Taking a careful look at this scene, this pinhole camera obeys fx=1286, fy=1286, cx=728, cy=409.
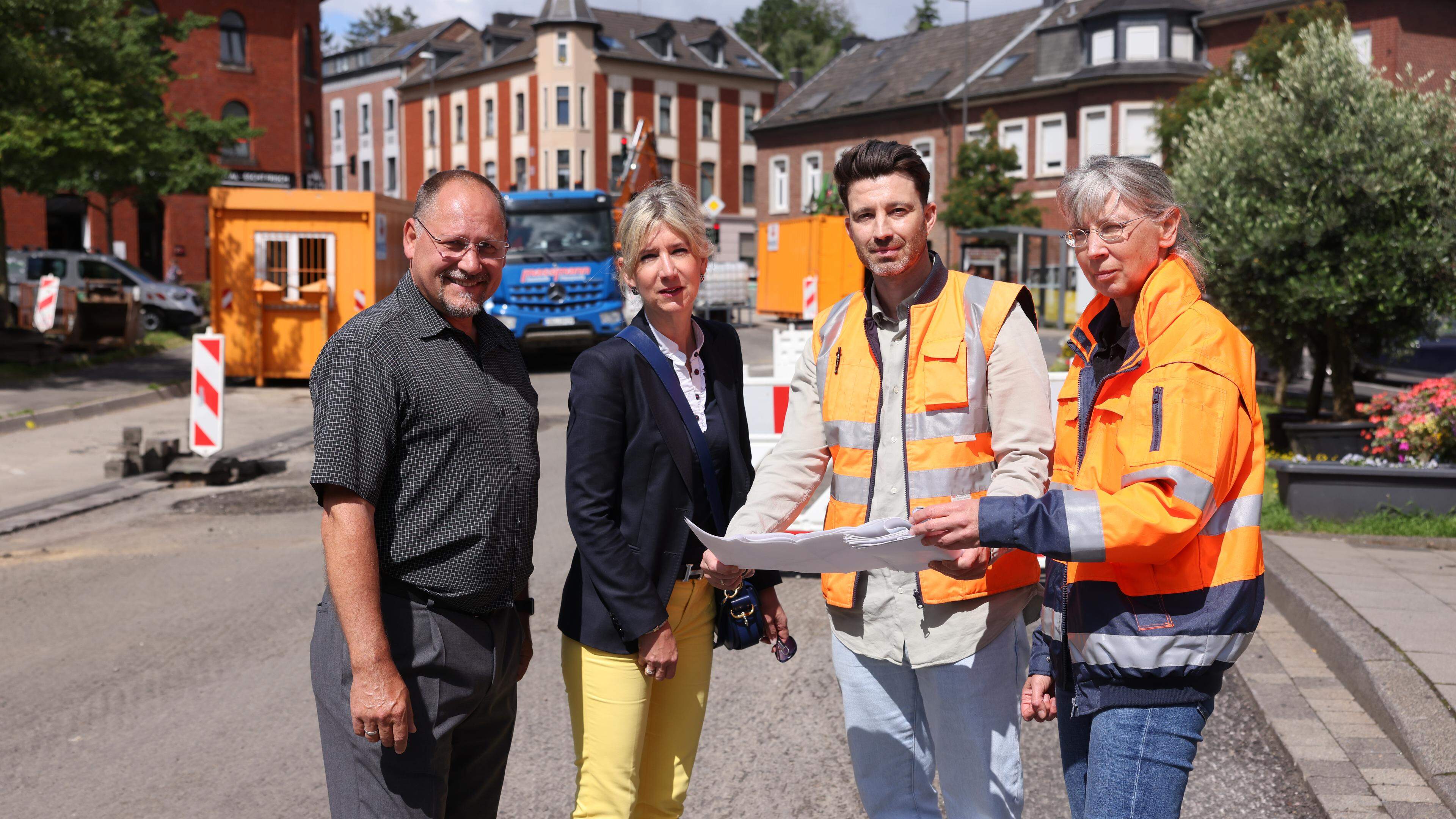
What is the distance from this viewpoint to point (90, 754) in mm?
4637

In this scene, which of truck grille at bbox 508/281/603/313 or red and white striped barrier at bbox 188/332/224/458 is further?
truck grille at bbox 508/281/603/313

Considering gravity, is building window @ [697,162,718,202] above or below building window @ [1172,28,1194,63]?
below

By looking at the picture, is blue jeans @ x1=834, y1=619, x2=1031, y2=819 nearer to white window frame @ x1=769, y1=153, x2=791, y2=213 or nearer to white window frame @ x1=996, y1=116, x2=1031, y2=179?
white window frame @ x1=996, y1=116, x2=1031, y2=179

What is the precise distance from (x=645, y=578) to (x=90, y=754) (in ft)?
9.28

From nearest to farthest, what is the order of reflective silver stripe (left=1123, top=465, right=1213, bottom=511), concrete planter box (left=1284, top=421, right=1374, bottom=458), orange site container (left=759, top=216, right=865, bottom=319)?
reflective silver stripe (left=1123, top=465, right=1213, bottom=511) → concrete planter box (left=1284, top=421, right=1374, bottom=458) → orange site container (left=759, top=216, right=865, bottom=319)

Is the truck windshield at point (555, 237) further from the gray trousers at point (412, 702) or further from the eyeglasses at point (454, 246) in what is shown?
the gray trousers at point (412, 702)

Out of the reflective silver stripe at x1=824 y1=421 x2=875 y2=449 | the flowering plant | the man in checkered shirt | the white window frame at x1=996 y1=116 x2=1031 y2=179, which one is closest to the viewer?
the man in checkered shirt

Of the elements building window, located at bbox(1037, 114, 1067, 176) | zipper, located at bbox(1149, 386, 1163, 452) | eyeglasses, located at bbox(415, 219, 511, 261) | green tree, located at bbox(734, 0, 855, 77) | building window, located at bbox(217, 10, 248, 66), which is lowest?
zipper, located at bbox(1149, 386, 1163, 452)

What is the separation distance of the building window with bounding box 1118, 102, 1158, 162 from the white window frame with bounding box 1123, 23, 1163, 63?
1.53 metres

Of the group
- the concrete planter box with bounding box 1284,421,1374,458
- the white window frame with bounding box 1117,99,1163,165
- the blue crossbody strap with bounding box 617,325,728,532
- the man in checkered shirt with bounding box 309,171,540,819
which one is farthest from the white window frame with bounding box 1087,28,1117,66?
the man in checkered shirt with bounding box 309,171,540,819

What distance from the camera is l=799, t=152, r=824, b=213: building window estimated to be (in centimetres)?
5647

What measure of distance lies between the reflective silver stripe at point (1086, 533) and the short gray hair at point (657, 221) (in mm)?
1226

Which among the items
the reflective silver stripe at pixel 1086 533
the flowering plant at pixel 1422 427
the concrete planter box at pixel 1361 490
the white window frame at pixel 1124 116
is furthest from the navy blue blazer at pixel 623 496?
the white window frame at pixel 1124 116

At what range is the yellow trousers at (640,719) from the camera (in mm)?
3002
